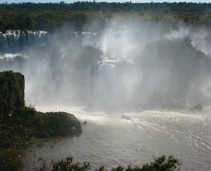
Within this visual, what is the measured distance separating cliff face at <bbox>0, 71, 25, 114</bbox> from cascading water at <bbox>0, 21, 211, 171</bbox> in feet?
15.4

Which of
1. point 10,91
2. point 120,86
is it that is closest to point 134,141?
point 10,91

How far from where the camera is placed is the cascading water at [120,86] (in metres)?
24.6

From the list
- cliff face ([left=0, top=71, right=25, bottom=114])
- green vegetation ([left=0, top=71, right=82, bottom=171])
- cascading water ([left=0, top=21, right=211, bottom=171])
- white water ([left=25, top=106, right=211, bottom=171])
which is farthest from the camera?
cliff face ([left=0, top=71, right=25, bottom=114])

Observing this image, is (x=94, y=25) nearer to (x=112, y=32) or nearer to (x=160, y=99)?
(x=112, y=32)

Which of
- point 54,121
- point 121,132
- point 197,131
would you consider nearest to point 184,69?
point 197,131

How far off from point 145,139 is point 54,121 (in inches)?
A: 278

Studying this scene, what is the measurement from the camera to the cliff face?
25.4 metres

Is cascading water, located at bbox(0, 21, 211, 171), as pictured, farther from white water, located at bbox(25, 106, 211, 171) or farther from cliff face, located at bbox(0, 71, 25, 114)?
cliff face, located at bbox(0, 71, 25, 114)

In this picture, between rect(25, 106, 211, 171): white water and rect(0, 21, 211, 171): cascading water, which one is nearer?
rect(25, 106, 211, 171): white water

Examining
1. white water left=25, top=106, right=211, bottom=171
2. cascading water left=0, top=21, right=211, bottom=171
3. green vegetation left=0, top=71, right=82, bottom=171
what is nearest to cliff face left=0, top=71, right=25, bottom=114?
green vegetation left=0, top=71, right=82, bottom=171

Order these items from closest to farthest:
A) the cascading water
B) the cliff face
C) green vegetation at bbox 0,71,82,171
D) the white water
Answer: the white water, the cascading water, green vegetation at bbox 0,71,82,171, the cliff face

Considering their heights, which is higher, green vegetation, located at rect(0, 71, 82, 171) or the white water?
green vegetation, located at rect(0, 71, 82, 171)

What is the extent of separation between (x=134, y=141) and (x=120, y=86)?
496 inches

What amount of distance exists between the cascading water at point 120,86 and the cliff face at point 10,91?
4.69 metres
